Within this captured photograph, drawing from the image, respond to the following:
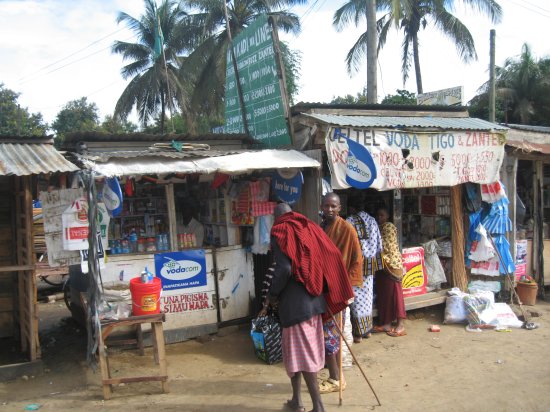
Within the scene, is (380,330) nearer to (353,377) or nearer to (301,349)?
(353,377)

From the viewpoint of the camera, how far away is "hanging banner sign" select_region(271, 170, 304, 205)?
20.0ft

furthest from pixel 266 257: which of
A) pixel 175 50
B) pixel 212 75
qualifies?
pixel 175 50

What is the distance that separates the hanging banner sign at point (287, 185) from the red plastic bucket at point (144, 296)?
7.10ft

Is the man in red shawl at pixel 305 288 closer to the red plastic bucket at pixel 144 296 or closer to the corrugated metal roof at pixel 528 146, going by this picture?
the red plastic bucket at pixel 144 296

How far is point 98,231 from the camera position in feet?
16.3

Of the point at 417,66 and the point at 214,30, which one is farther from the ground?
the point at 214,30

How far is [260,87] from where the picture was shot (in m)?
7.33

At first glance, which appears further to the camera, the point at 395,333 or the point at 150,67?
the point at 150,67

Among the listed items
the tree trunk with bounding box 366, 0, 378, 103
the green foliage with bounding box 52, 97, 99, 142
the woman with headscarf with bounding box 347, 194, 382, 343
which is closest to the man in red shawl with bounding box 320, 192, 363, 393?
the woman with headscarf with bounding box 347, 194, 382, 343

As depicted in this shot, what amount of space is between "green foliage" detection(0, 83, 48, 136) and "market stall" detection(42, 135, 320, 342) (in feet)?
101

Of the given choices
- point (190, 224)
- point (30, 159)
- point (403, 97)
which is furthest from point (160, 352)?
point (403, 97)

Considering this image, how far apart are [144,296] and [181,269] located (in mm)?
1531

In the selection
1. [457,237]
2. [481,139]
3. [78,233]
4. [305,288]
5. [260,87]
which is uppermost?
[260,87]

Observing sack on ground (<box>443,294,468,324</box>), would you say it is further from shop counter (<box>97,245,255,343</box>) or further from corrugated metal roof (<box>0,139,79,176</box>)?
corrugated metal roof (<box>0,139,79,176</box>)
